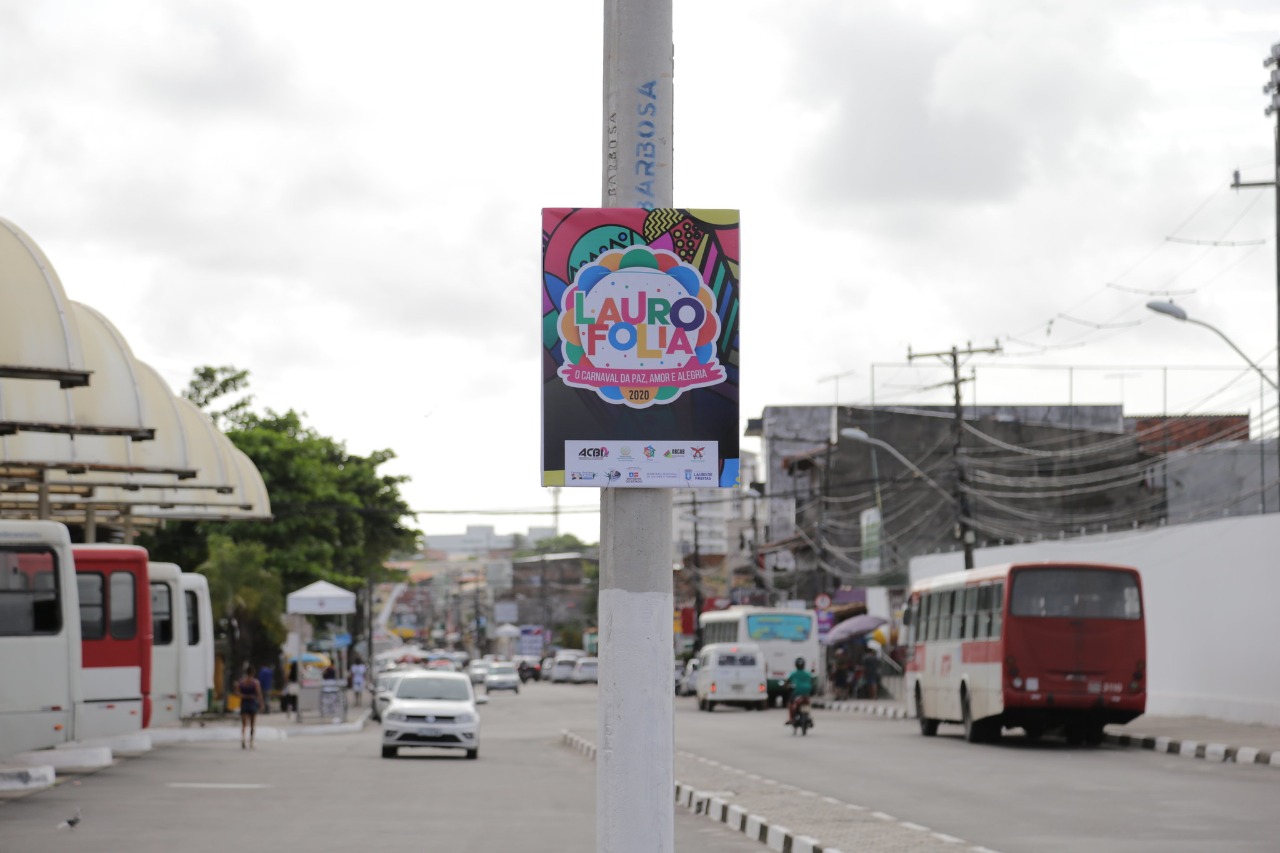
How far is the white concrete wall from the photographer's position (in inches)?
1309

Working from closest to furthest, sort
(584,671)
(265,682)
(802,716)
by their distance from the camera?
(802,716) < (265,682) < (584,671)

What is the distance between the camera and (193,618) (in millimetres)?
35688

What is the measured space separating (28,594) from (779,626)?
3699 cm

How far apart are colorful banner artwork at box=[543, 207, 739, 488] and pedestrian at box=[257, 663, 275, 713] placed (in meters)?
45.5

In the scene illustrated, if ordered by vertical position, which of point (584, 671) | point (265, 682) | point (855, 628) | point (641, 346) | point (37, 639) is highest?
point (641, 346)

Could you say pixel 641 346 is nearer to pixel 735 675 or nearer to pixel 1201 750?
pixel 1201 750

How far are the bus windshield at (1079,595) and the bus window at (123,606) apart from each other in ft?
46.1

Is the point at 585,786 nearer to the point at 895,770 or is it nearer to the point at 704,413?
the point at 895,770

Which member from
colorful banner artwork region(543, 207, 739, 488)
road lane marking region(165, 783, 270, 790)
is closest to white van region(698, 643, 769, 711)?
road lane marking region(165, 783, 270, 790)

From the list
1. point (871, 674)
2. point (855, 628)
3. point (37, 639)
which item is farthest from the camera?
point (855, 628)

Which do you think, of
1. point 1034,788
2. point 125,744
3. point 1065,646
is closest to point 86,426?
point 125,744

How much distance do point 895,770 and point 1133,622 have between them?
7.05m

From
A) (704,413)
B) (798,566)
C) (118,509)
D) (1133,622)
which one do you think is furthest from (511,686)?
(704,413)

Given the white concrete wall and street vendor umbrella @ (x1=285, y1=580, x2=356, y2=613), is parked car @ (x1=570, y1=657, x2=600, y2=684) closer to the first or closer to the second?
street vendor umbrella @ (x1=285, y1=580, x2=356, y2=613)
